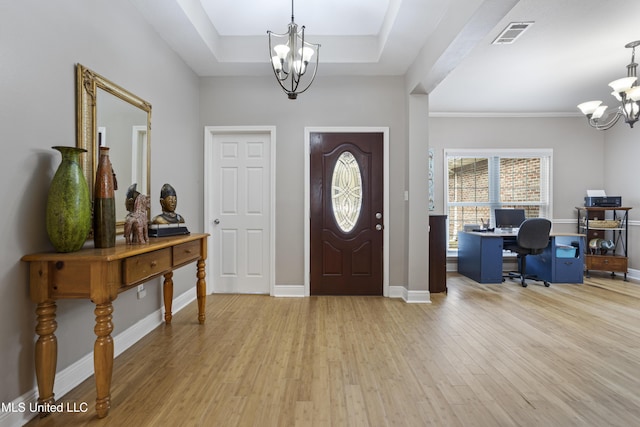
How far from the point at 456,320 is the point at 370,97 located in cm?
274

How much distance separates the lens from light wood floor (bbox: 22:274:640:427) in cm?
165

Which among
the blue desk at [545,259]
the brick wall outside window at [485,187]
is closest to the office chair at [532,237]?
the blue desk at [545,259]

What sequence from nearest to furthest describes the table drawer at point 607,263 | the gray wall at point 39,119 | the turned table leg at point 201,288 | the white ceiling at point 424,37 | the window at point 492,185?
the gray wall at point 39,119
the white ceiling at point 424,37
the turned table leg at point 201,288
the table drawer at point 607,263
the window at point 492,185

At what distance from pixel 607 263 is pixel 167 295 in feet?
20.8

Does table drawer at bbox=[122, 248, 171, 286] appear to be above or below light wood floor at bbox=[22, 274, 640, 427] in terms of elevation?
above

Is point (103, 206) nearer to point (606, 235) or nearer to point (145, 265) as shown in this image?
point (145, 265)

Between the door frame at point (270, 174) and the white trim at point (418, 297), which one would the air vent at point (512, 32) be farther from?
the white trim at point (418, 297)

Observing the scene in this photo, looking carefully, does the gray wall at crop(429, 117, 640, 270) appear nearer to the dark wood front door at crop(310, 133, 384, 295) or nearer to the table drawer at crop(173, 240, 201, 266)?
the dark wood front door at crop(310, 133, 384, 295)

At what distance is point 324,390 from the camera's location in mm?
1871

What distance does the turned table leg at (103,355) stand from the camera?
5.16 ft

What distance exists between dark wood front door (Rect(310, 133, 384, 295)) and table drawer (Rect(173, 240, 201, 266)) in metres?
1.54

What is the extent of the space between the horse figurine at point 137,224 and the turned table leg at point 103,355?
555 millimetres

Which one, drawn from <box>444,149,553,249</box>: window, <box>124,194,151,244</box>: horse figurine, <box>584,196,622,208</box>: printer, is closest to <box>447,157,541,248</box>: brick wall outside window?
<box>444,149,553,249</box>: window

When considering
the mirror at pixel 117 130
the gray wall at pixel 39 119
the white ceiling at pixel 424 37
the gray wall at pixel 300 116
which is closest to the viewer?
the gray wall at pixel 39 119
